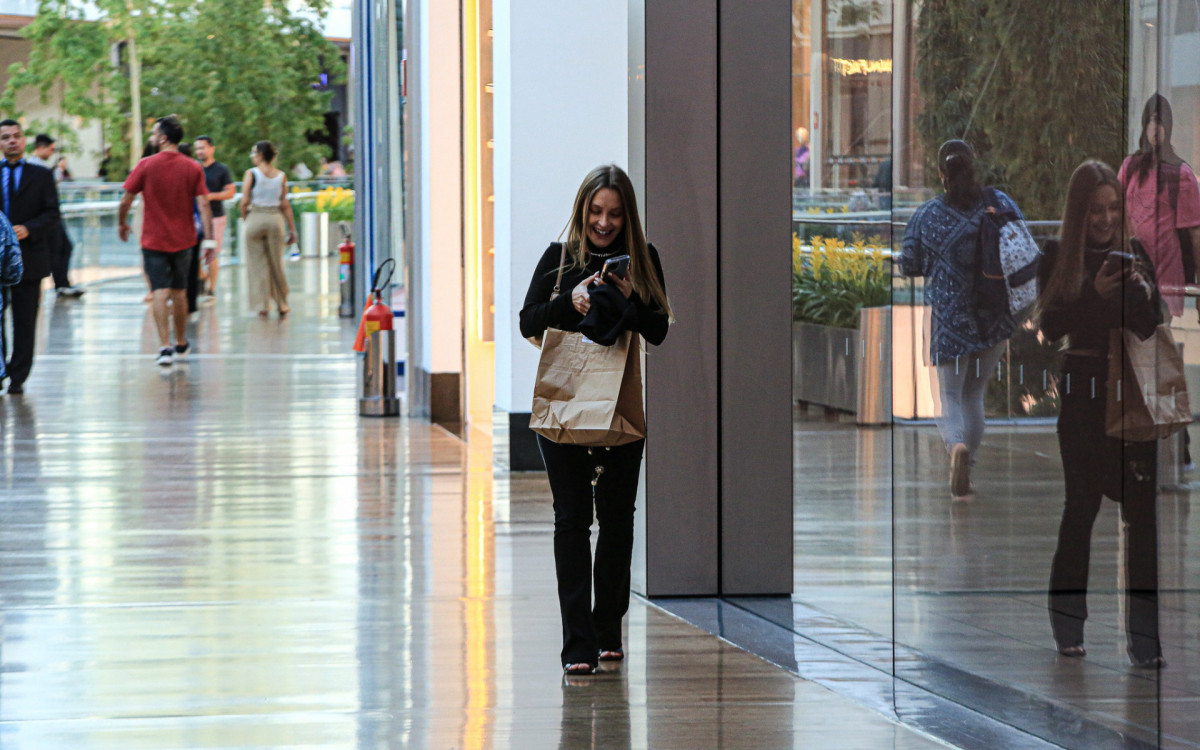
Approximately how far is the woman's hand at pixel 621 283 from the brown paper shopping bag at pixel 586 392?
14 centimetres

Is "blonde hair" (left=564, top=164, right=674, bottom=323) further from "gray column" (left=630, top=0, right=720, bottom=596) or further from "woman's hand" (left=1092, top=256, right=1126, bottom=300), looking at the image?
"woman's hand" (left=1092, top=256, right=1126, bottom=300)

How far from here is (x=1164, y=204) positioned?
3973 millimetres

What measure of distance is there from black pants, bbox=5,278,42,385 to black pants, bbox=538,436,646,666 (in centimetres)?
934

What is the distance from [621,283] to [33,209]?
9.77m

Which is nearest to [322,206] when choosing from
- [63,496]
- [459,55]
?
[459,55]

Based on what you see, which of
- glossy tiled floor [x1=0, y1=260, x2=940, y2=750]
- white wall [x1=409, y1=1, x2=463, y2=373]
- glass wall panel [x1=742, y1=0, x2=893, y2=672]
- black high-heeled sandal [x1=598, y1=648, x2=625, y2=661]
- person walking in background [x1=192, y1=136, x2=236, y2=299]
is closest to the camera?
glossy tiled floor [x1=0, y1=260, x2=940, y2=750]

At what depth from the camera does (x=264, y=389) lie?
44.8 ft

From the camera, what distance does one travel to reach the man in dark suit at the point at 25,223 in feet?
43.4

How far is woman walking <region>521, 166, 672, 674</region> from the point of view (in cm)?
498

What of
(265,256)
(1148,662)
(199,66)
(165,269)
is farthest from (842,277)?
(199,66)

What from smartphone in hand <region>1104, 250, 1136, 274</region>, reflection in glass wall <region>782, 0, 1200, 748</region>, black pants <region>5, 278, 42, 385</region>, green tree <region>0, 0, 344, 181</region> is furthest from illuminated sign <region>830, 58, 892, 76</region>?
green tree <region>0, 0, 344, 181</region>

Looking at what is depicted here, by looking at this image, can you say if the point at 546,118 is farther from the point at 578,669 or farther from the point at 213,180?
the point at 213,180

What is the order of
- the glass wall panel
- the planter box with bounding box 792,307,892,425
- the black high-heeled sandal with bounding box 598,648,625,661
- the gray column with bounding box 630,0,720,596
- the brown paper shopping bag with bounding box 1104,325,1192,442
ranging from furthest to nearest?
1. the planter box with bounding box 792,307,892,425
2. the glass wall panel
3. the gray column with bounding box 630,0,720,596
4. the black high-heeled sandal with bounding box 598,648,625,661
5. the brown paper shopping bag with bounding box 1104,325,1192,442

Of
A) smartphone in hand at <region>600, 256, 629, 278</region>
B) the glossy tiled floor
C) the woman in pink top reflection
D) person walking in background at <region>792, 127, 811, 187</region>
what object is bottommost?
the glossy tiled floor
